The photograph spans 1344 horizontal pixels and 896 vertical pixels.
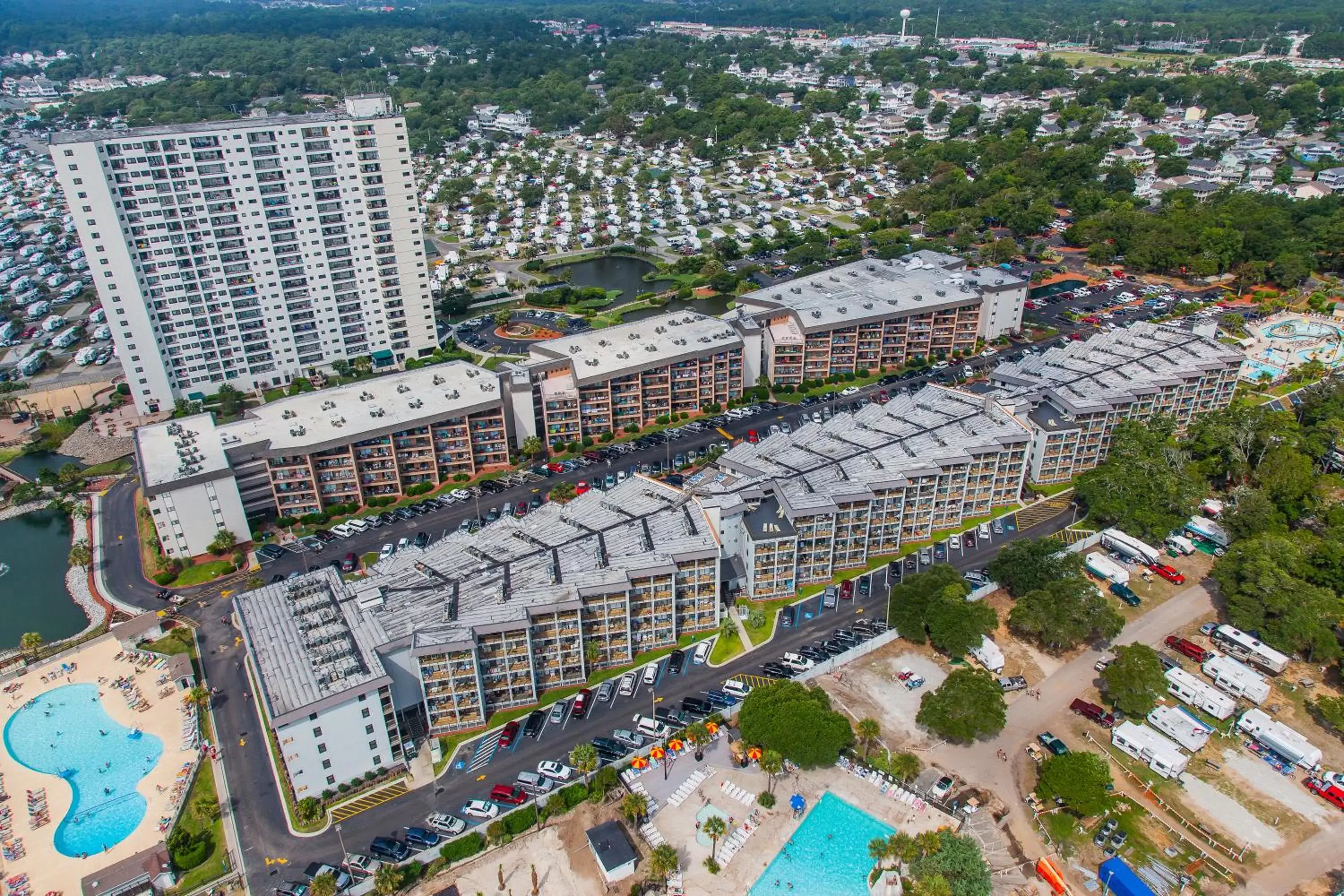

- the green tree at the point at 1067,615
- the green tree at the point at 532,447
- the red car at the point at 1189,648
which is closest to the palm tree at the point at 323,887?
the green tree at the point at 1067,615

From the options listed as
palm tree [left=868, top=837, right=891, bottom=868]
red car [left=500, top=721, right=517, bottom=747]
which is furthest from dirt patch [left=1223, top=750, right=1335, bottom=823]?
red car [left=500, top=721, right=517, bottom=747]

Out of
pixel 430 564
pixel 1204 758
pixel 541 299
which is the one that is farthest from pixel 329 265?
pixel 1204 758

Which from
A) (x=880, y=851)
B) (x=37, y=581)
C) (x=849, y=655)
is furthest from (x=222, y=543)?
(x=880, y=851)

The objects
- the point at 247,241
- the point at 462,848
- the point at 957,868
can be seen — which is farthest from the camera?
the point at 247,241

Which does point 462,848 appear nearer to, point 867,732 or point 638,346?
point 867,732

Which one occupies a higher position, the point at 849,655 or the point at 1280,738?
the point at 1280,738

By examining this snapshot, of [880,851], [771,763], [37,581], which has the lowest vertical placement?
[37,581]

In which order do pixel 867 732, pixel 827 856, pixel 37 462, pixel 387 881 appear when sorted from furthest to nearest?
1. pixel 37 462
2. pixel 867 732
3. pixel 827 856
4. pixel 387 881
